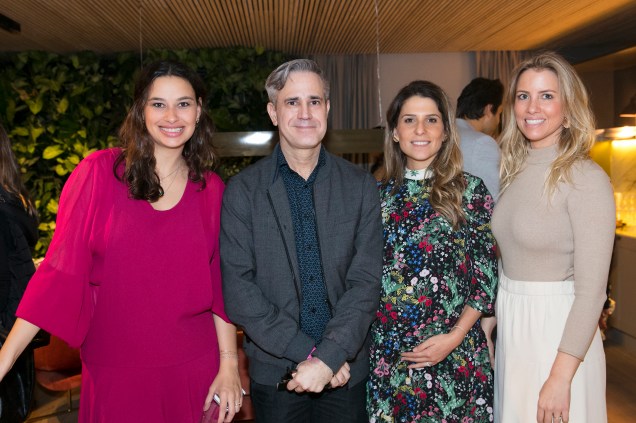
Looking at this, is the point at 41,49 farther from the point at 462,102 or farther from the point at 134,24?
the point at 462,102

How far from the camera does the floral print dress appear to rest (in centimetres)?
195

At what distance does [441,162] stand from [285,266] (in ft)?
2.39

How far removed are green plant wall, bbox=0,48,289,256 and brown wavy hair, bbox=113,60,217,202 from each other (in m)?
4.29

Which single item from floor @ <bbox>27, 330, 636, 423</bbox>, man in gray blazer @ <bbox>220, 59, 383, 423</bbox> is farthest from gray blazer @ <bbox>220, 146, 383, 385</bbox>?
floor @ <bbox>27, 330, 636, 423</bbox>

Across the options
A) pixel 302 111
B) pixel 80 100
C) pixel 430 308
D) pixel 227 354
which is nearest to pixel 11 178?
pixel 227 354

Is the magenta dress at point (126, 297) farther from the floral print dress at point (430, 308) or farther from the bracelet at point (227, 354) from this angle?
the floral print dress at point (430, 308)

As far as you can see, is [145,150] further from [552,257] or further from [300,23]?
[300,23]

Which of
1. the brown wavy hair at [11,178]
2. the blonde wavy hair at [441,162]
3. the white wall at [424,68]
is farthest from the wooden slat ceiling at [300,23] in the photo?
the blonde wavy hair at [441,162]

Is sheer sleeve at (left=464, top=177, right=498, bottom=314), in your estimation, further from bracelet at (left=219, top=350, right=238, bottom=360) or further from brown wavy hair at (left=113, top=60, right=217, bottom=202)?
brown wavy hair at (left=113, top=60, right=217, bottom=202)

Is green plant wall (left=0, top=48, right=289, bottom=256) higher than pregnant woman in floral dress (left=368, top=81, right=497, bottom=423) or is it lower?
higher

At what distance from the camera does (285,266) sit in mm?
1812

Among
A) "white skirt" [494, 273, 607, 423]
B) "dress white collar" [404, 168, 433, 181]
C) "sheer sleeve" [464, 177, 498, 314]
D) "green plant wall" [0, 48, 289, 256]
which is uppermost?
"green plant wall" [0, 48, 289, 256]

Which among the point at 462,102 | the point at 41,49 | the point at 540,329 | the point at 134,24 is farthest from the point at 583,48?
the point at 41,49

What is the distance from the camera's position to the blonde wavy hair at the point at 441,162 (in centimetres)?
197
